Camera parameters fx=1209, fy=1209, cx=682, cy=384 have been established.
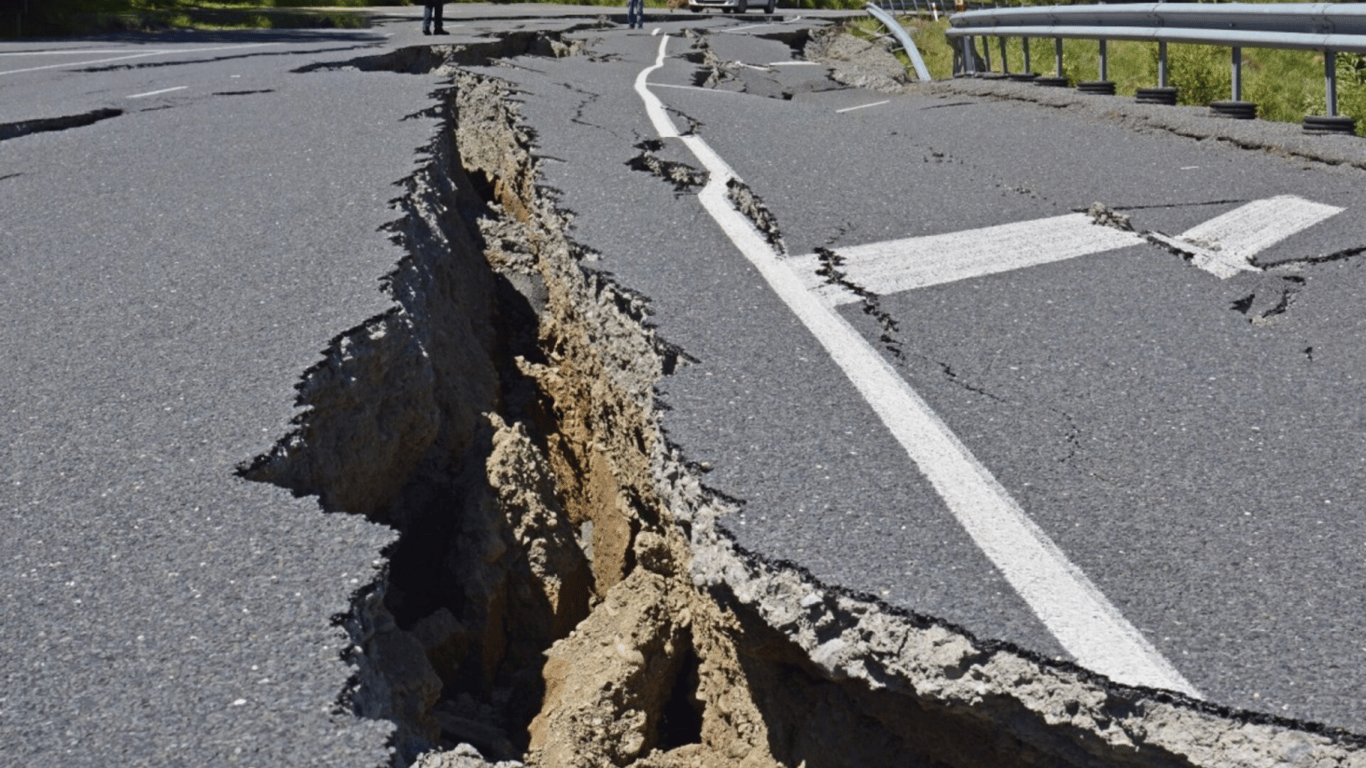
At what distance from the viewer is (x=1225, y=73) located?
11359 millimetres

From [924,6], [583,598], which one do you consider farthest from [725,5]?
[583,598]

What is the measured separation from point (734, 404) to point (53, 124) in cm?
646

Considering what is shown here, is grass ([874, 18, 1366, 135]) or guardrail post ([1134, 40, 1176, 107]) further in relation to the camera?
grass ([874, 18, 1366, 135])

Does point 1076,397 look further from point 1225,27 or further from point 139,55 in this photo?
point 139,55

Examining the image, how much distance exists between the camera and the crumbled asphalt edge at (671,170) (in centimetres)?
679

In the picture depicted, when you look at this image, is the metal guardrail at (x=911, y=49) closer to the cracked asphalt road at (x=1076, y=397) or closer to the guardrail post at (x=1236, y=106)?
the guardrail post at (x=1236, y=106)

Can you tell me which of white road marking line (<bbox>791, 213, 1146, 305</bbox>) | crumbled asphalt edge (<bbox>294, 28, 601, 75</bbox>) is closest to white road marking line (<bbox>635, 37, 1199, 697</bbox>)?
white road marking line (<bbox>791, 213, 1146, 305</bbox>)

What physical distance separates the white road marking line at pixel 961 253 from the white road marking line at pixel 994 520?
0.79 ft

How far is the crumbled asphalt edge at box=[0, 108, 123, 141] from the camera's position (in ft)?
26.3

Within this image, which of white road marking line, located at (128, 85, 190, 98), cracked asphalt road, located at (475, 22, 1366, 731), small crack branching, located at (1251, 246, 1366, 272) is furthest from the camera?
white road marking line, located at (128, 85, 190, 98)

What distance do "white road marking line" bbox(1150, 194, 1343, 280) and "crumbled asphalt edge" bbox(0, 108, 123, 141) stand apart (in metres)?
7.02

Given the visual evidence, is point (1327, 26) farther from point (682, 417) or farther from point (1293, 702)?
point (1293, 702)

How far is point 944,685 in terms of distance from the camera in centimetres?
262

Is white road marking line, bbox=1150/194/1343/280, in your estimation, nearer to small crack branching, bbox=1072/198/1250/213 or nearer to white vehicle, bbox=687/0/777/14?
small crack branching, bbox=1072/198/1250/213
